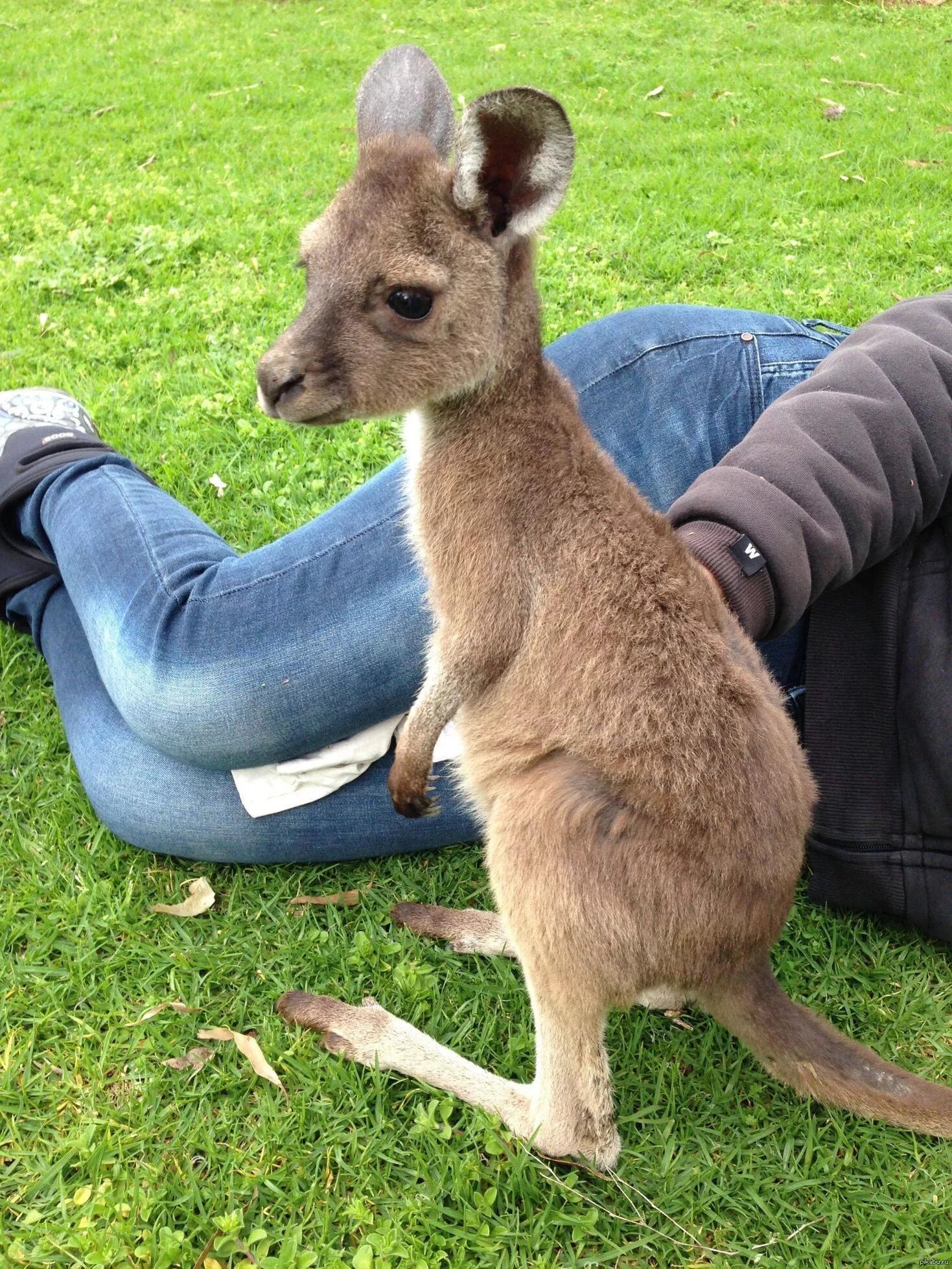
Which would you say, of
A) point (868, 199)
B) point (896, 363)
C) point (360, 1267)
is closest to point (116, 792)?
point (360, 1267)

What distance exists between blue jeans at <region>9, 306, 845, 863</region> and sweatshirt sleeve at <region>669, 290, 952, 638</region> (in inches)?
15.3

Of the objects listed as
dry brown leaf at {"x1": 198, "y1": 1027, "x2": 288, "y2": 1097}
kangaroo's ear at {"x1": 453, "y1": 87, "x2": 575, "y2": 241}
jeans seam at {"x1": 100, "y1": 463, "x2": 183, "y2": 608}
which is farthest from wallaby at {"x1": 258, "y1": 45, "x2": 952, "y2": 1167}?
jeans seam at {"x1": 100, "y1": 463, "x2": 183, "y2": 608}

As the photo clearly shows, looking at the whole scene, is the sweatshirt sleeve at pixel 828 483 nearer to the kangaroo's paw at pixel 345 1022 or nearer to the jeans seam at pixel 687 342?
the jeans seam at pixel 687 342

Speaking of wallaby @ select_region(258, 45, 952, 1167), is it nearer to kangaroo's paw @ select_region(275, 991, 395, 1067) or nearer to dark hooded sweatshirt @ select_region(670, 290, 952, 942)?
kangaroo's paw @ select_region(275, 991, 395, 1067)

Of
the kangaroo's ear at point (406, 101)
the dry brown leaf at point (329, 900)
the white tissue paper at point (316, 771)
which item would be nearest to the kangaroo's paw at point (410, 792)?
the white tissue paper at point (316, 771)

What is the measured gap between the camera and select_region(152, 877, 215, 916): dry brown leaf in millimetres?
2730

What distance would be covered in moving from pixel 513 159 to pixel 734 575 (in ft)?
3.15

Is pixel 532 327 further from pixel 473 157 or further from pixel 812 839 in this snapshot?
pixel 812 839

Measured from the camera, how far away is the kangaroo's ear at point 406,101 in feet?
7.48

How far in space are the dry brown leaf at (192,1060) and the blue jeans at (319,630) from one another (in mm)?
571

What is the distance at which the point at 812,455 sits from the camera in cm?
232

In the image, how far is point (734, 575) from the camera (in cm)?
224

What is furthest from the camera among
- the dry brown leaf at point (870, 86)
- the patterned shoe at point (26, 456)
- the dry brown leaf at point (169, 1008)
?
the dry brown leaf at point (870, 86)

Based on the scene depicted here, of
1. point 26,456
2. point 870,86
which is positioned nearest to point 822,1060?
point 26,456
